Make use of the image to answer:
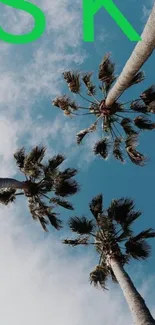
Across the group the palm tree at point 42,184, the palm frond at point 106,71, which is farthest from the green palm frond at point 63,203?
the palm frond at point 106,71

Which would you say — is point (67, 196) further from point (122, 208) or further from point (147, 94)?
point (147, 94)

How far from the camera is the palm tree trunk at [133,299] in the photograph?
12.0 metres

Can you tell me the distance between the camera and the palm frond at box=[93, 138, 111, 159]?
64.1 ft

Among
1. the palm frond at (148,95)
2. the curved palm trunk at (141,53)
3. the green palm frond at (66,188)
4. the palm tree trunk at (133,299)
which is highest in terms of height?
the palm frond at (148,95)

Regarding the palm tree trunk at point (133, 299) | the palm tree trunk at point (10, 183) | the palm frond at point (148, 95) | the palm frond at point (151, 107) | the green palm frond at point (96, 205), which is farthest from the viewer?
the green palm frond at point (96, 205)

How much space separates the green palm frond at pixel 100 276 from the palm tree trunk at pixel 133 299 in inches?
59.2

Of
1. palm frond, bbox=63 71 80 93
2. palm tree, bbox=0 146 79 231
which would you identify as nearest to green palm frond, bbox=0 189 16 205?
palm tree, bbox=0 146 79 231

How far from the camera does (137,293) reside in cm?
1373

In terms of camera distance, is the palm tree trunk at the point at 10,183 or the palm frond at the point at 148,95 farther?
the palm frond at the point at 148,95

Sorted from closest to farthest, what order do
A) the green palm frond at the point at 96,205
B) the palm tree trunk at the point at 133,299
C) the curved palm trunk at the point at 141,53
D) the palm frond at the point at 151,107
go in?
the curved palm trunk at the point at 141,53 < the palm tree trunk at the point at 133,299 < the palm frond at the point at 151,107 < the green palm frond at the point at 96,205

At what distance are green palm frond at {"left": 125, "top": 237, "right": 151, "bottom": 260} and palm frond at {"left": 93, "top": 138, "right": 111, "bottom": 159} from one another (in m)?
4.34

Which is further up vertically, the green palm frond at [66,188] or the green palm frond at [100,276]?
the green palm frond at [66,188]

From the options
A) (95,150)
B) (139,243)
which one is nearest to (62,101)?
(95,150)

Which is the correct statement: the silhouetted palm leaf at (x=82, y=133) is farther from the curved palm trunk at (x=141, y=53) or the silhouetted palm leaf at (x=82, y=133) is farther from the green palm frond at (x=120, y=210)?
the curved palm trunk at (x=141, y=53)
